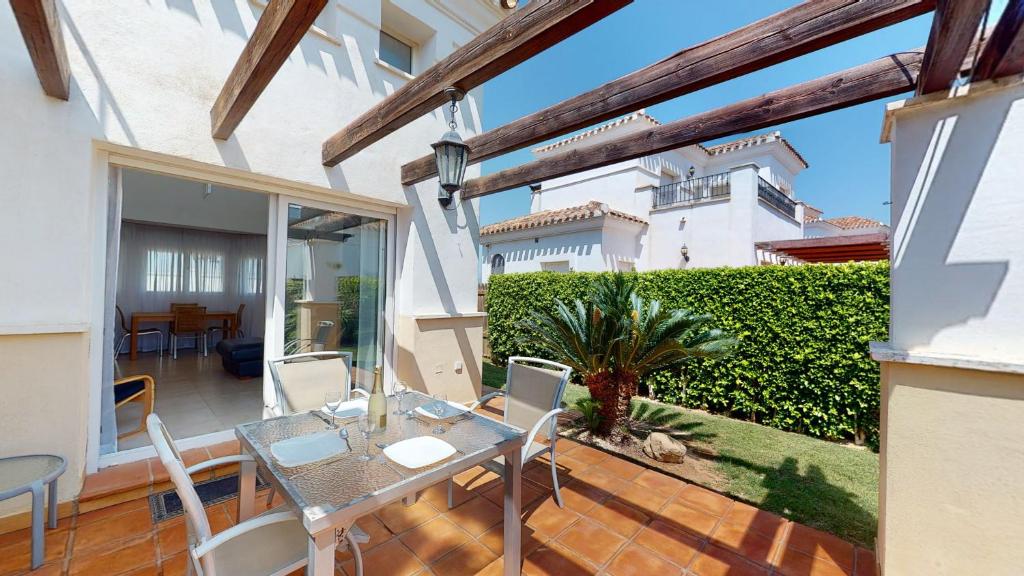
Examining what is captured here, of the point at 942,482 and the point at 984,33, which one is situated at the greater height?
the point at 984,33

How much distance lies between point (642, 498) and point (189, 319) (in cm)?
1188

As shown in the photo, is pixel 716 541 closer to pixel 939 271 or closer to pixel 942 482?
pixel 942 482

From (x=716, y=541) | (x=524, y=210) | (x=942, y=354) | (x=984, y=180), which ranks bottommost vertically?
(x=716, y=541)

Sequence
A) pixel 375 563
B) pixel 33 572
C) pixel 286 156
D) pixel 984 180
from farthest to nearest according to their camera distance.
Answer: pixel 286 156 → pixel 375 563 → pixel 33 572 → pixel 984 180

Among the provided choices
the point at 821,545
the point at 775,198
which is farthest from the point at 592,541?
the point at 775,198

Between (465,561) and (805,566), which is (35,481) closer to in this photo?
(465,561)

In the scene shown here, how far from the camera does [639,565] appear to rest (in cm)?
298

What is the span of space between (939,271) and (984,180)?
586mm

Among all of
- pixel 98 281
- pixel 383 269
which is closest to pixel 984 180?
pixel 383 269

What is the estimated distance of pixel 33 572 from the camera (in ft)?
8.95

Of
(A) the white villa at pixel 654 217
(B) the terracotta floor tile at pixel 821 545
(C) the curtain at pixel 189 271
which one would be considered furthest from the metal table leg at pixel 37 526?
(A) the white villa at pixel 654 217

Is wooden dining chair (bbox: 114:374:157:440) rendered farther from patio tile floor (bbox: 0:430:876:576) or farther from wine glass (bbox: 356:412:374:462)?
wine glass (bbox: 356:412:374:462)

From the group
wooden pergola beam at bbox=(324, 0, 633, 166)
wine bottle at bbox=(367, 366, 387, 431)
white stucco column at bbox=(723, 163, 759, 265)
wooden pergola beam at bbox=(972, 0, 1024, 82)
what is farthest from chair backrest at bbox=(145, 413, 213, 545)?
white stucco column at bbox=(723, 163, 759, 265)

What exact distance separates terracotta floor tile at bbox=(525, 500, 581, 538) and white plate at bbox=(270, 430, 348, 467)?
6.24ft
